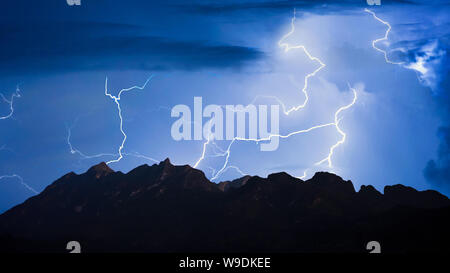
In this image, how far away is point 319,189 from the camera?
1775 centimetres

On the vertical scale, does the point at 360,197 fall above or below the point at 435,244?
above

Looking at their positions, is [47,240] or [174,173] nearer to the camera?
[47,240]

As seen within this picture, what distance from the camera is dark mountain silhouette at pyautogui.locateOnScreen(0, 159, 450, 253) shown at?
1416cm

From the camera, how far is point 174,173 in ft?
65.3

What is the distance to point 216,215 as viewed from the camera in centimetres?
1683

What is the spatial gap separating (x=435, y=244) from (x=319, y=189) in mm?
5384

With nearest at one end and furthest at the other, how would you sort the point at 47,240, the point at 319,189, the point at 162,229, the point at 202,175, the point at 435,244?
the point at 435,244
the point at 47,240
the point at 162,229
the point at 319,189
the point at 202,175

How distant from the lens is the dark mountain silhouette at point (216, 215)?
1416 cm
